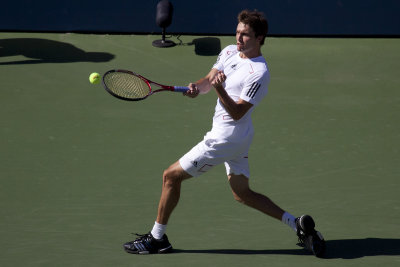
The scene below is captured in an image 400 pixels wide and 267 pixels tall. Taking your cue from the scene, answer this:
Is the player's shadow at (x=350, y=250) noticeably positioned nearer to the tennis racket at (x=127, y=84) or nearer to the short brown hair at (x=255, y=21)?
the tennis racket at (x=127, y=84)

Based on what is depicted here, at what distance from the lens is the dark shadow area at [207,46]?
40.2 ft

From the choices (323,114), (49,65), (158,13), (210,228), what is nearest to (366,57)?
(323,114)

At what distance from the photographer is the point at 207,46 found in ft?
41.0

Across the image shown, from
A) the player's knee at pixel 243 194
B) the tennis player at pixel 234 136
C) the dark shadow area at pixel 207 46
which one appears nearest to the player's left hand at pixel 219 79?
the tennis player at pixel 234 136

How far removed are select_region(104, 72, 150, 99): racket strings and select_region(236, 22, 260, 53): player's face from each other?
99 centimetres

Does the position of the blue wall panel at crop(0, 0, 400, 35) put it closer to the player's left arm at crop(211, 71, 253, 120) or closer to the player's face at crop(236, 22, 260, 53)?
the player's face at crop(236, 22, 260, 53)

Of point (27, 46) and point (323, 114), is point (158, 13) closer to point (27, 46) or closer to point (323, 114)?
point (27, 46)

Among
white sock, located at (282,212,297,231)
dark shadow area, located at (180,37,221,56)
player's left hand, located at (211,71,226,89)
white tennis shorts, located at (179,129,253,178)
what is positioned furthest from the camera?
dark shadow area, located at (180,37,221,56)

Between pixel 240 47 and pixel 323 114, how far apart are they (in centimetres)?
389

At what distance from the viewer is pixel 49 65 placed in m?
11.6

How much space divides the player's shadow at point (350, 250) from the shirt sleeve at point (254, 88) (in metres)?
1.24

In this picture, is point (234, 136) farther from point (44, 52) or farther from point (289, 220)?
point (44, 52)

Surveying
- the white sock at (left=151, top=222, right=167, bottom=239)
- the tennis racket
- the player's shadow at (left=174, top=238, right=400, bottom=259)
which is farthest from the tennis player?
the tennis racket

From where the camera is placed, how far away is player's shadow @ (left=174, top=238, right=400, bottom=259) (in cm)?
644
